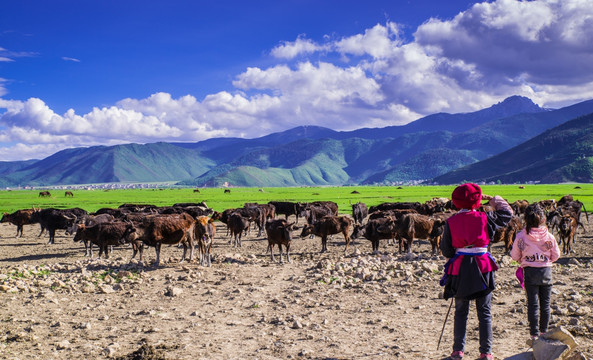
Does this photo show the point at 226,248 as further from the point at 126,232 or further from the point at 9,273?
the point at 9,273

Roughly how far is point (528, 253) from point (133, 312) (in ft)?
28.1

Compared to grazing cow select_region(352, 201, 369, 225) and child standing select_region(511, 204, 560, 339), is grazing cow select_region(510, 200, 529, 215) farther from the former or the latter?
child standing select_region(511, 204, 560, 339)

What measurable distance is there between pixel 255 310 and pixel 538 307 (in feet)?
19.6

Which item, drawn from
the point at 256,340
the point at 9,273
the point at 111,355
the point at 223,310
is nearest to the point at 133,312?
the point at 223,310

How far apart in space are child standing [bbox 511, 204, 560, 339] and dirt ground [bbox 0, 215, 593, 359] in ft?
2.13

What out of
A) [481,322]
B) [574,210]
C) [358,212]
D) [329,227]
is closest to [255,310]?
[481,322]

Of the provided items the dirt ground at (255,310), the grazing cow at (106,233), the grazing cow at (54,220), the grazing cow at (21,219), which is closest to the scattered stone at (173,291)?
the dirt ground at (255,310)

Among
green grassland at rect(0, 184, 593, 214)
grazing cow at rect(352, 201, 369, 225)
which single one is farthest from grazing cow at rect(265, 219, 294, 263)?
green grassland at rect(0, 184, 593, 214)

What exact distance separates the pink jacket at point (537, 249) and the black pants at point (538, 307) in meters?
0.44

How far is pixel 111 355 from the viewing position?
297 inches

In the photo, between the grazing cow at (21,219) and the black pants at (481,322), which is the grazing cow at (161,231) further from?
the grazing cow at (21,219)

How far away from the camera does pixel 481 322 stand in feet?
20.6

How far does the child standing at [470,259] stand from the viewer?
6.14 meters

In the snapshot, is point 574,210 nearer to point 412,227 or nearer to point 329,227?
point 412,227
